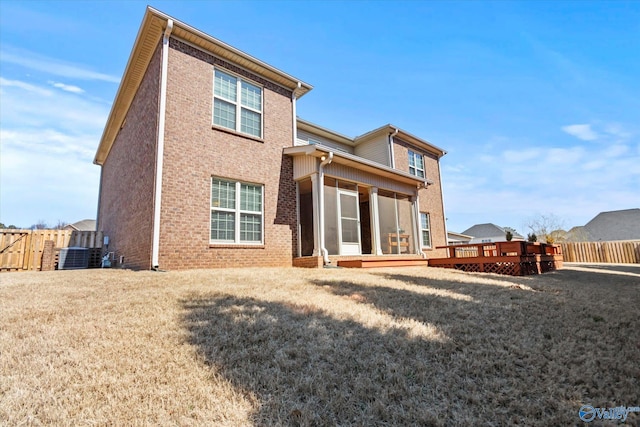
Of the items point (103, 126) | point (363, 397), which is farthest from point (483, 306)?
point (103, 126)

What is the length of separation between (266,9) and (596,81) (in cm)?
1248

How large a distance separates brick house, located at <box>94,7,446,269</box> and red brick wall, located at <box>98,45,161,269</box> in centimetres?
4

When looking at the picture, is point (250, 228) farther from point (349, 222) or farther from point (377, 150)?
point (377, 150)

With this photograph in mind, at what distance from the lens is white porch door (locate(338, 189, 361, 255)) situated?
33.0 ft

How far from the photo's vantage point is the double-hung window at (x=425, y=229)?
15648mm

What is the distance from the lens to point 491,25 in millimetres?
9031

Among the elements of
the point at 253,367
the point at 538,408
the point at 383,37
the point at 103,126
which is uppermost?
the point at 383,37

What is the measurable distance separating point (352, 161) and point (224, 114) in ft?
13.7

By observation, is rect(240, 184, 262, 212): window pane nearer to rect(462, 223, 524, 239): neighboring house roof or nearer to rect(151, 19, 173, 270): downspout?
rect(151, 19, 173, 270): downspout

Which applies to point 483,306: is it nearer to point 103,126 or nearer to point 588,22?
point 588,22

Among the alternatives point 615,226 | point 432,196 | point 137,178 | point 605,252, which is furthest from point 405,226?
point 615,226

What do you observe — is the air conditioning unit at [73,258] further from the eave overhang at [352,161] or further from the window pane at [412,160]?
the window pane at [412,160]

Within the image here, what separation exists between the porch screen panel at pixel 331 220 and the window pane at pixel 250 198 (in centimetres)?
209

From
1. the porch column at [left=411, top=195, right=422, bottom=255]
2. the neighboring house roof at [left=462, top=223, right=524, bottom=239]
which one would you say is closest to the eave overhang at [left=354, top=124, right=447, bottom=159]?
the porch column at [left=411, top=195, right=422, bottom=255]
